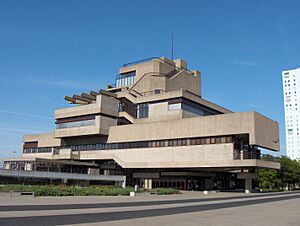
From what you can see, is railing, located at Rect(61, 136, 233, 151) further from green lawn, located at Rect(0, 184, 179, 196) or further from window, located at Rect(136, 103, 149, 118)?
green lawn, located at Rect(0, 184, 179, 196)

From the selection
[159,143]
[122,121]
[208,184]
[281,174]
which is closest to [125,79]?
[122,121]

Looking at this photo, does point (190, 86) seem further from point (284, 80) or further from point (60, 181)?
point (284, 80)

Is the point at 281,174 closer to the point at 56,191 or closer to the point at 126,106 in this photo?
the point at 126,106

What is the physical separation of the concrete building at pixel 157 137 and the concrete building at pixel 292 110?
356ft

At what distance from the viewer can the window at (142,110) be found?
247ft

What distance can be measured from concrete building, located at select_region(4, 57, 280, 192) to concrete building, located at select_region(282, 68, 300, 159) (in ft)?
356

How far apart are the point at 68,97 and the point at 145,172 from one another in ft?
99.0

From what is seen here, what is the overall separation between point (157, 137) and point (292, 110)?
141184mm

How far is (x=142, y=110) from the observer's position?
76375 millimetres

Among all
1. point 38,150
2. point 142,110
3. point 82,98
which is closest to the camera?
point 142,110

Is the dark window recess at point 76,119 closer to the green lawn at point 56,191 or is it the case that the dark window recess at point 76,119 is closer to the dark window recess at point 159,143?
the dark window recess at point 159,143

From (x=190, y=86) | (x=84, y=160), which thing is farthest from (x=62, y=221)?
(x=190, y=86)

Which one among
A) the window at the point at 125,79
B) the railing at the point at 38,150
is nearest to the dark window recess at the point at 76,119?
the railing at the point at 38,150

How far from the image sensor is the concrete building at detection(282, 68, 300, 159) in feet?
591
